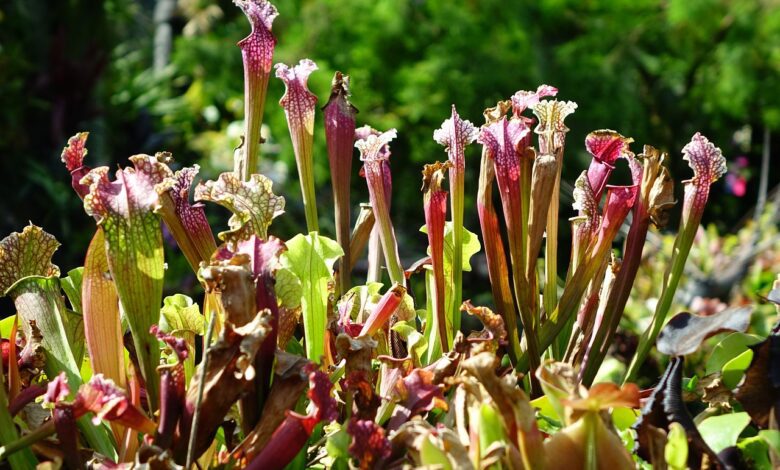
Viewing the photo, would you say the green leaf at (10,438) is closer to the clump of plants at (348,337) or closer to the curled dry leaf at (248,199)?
the clump of plants at (348,337)

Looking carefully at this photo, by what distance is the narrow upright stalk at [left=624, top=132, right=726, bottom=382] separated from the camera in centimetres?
74

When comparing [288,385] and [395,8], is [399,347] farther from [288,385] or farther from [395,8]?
[395,8]

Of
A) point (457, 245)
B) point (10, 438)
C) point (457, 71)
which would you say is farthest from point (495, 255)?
point (457, 71)

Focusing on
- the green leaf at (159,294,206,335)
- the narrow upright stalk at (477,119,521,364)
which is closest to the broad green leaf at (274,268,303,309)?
the green leaf at (159,294,206,335)

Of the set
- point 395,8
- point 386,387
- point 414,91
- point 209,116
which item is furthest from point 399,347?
point 209,116

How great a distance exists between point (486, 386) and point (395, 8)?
6.90 m

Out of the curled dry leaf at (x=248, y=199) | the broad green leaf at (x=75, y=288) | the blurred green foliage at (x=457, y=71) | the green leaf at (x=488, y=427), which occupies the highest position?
the blurred green foliage at (x=457, y=71)

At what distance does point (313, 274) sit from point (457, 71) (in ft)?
20.7

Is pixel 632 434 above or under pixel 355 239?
under

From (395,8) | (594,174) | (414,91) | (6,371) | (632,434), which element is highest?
(395,8)

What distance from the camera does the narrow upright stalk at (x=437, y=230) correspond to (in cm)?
74

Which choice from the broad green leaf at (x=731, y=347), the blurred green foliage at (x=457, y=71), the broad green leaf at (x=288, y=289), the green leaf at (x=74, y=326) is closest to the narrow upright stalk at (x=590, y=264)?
the broad green leaf at (x=731, y=347)

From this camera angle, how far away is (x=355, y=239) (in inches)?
36.4

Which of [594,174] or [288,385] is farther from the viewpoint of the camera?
[594,174]
